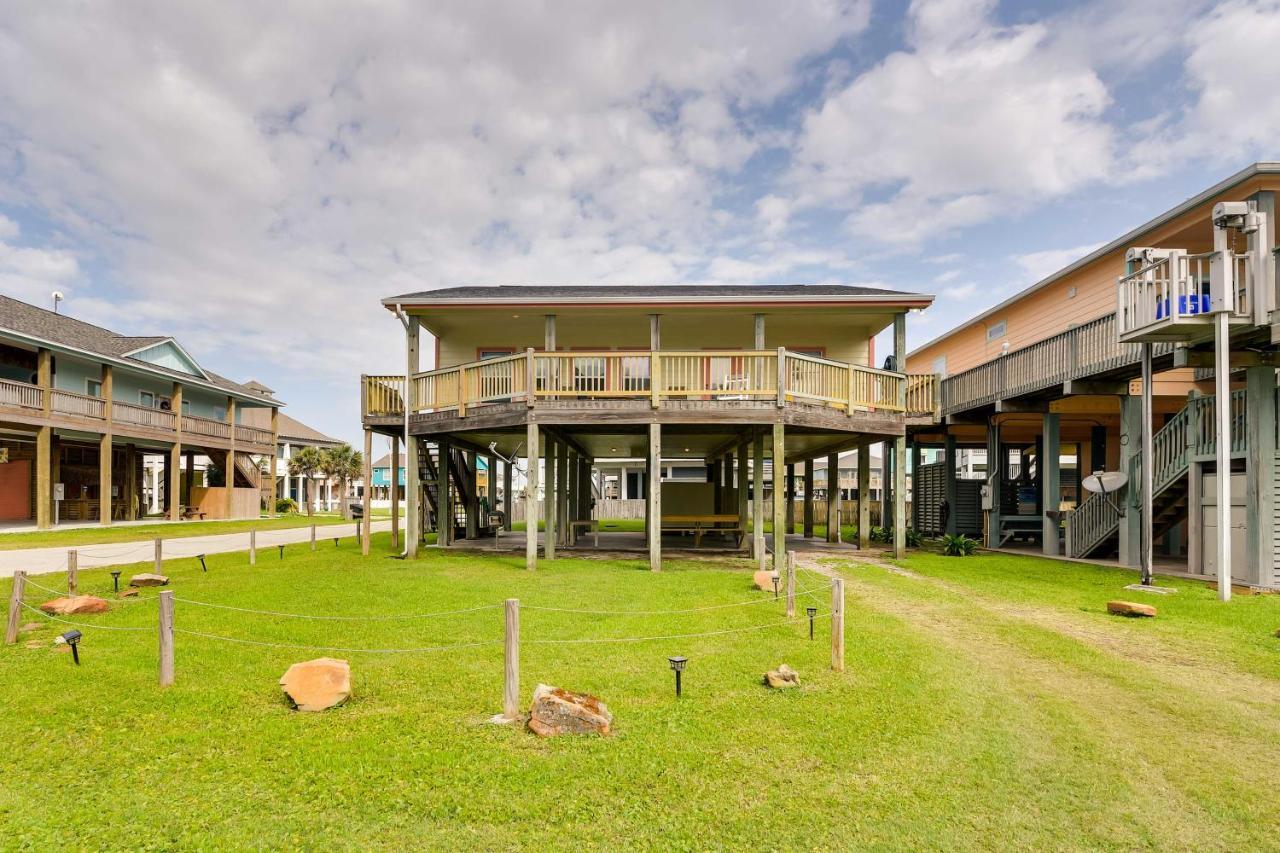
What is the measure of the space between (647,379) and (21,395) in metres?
22.4

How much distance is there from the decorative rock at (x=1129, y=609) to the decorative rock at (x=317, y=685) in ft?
33.6

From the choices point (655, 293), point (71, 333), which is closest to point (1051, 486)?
point (655, 293)

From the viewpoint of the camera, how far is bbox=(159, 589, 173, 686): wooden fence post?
6188 millimetres

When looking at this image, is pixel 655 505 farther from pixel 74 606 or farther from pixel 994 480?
pixel 994 480

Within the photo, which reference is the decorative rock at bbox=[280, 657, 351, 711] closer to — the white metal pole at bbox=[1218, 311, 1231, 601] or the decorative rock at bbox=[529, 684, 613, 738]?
the decorative rock at bbox=[529, 684, 613, 738]

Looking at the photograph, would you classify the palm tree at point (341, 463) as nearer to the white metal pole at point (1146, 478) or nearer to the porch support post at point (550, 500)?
the porch support post at point (550, 500)

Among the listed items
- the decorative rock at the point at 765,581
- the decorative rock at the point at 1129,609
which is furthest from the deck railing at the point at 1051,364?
the decorative rock at the point at 765,581

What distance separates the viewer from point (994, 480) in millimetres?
19781

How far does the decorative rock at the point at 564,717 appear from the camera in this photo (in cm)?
509

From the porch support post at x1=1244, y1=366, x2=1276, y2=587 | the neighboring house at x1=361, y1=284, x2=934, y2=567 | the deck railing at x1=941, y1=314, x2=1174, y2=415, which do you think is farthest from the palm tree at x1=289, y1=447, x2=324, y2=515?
the porch support post at x1=1244, y1=366, x2=1276, y2=587

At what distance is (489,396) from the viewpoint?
1514cm

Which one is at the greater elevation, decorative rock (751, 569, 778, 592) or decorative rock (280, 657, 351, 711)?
decorative rock (280, 657, 351, 711)

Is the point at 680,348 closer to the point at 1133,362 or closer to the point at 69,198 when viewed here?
the point at 1133,362

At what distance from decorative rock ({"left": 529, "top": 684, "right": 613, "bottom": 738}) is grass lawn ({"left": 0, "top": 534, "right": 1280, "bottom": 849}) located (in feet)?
0.49
